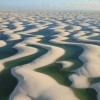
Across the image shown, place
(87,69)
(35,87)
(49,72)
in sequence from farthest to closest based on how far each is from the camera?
1. (87,69)
2. (49,72)
3. (35,87)

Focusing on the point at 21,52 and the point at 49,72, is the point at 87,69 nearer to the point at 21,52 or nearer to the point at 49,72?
the point at 49,72

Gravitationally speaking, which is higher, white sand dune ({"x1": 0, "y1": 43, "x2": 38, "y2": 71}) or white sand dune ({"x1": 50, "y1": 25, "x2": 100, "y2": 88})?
white sand dune ({"x1": 50, "y1": 25, "x2": 100, "y2": 88})

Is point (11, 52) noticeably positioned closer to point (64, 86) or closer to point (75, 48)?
point (75, 48)

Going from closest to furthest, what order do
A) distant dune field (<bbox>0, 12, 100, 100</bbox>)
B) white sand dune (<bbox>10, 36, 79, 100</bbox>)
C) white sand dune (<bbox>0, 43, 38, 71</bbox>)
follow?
white sand dune (<bbox>10, 36, 79, 100</bbox>) < distant dune field (<bbox>0, 12, 100, 100</bbox>) < white sand dune (<bbox>0, 43, 38, 71</bbox>)

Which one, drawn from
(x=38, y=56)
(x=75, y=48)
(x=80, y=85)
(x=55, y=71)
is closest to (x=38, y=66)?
(x=55, y=71)

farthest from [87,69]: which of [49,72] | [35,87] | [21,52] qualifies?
[21,52]

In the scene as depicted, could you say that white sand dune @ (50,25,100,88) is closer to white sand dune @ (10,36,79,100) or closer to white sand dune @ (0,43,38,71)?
white sand dune @ (10,36,79,100)

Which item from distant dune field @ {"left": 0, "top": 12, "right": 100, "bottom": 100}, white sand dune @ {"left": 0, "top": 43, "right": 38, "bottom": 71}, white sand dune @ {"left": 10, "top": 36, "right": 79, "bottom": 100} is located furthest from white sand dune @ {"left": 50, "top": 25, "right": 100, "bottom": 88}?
white sand dune @ {"left": 0, "top": 43, "right": 38, "bottom": 71}

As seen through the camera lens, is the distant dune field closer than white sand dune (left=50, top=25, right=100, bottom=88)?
Yes

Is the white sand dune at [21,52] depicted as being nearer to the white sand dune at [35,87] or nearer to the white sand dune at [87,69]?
the white sand dune at [35,87]

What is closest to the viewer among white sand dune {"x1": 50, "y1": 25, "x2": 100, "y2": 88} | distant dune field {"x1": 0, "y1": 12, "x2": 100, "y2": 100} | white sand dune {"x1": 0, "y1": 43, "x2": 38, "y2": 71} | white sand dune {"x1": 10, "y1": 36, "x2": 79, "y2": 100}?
white sand dune {"x1": 10, "y1": 36, "x2": 79, "y2": 100}

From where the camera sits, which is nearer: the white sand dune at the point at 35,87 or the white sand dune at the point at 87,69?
the white sand dune at the point at 35,87

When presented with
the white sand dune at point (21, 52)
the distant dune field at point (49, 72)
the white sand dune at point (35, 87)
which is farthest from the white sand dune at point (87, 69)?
the white sand dune at point (21, 52)
